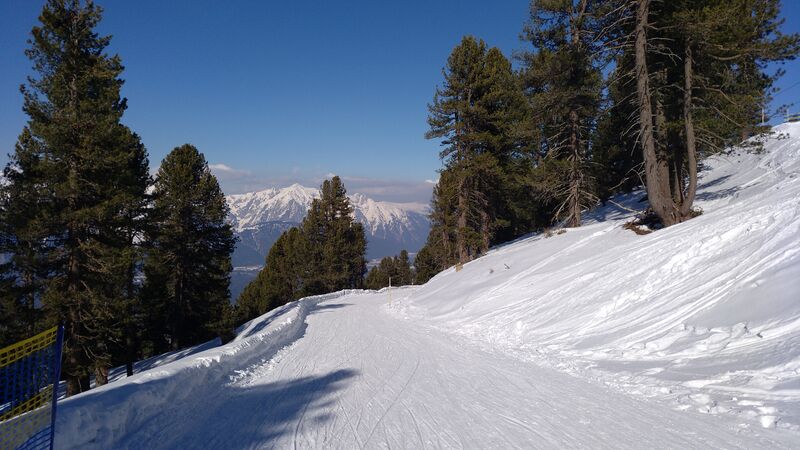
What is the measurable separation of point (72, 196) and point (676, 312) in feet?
54.4

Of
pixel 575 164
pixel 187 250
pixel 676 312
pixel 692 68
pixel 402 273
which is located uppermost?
pixel 692 68

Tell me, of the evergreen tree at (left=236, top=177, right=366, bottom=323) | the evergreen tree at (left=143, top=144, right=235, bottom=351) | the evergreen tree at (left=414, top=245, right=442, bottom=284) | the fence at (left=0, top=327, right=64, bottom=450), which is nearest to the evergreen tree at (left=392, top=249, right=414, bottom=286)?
the evergreen tree at (left=414, top=245, right=442, bottom=284)

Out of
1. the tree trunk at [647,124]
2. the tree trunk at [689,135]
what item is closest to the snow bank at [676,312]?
the tree trunk at [647,124]

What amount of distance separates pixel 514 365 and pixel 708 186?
18.3 meters

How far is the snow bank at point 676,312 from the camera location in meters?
5.38

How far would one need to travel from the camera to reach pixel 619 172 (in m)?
28.4

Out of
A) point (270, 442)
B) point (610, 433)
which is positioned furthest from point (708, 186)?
point (270, 442)

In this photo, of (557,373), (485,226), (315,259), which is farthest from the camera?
(315,259)

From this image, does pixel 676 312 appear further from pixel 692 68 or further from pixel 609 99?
pixel 609 99

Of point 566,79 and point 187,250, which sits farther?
point 187,250

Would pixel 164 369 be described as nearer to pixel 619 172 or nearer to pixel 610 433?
pixel 610 433

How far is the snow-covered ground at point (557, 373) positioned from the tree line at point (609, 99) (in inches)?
169

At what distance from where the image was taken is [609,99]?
1811 cm

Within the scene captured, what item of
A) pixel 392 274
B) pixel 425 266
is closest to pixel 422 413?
pixel 425 266
